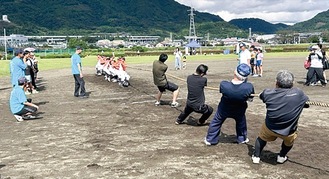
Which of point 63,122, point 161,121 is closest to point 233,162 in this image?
point 161,121

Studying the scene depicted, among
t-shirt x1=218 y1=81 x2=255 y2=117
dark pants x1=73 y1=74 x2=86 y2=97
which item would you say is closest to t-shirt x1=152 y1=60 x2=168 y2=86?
dark pants x1=73 y1=74 x2=86 y2=97

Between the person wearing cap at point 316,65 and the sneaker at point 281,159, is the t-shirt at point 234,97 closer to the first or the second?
the sneaker at point 281,159

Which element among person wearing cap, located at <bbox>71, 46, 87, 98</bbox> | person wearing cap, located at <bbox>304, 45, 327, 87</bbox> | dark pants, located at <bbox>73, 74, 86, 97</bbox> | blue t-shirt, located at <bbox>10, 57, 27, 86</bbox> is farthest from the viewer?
person wearing cap, located at <bbox>304, 45, 327, 87</bbox>

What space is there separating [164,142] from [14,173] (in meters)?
2.87

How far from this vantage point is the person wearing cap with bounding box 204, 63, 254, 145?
21.1ft

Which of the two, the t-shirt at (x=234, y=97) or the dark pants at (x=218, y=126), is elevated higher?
the t-shirt at (x=234, y=97)

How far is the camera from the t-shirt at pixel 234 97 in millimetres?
6441

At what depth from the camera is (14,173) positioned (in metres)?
5.62

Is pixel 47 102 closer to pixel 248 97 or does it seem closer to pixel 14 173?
pixel 14 173

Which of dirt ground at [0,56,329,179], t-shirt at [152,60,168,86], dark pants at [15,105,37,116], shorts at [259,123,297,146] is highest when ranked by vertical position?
t-shirt at [152,60,168,86]

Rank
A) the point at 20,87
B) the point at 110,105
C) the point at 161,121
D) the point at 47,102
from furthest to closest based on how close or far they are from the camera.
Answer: the point at 47,102, the point at 110,105, the point at 20,87, the point at 161,121

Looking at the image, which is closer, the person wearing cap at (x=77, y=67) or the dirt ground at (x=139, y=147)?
the dirt ground at (x=139, y=147)

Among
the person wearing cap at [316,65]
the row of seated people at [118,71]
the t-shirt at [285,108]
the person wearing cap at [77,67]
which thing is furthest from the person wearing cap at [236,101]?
the row of seated people at [118,71]

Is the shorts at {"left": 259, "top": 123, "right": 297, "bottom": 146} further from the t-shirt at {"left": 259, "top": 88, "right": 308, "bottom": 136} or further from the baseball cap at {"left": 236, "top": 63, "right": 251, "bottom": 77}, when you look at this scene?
the baseball cap at {"left": 236, "top": 63, "right": 251, "bottom": 77}
